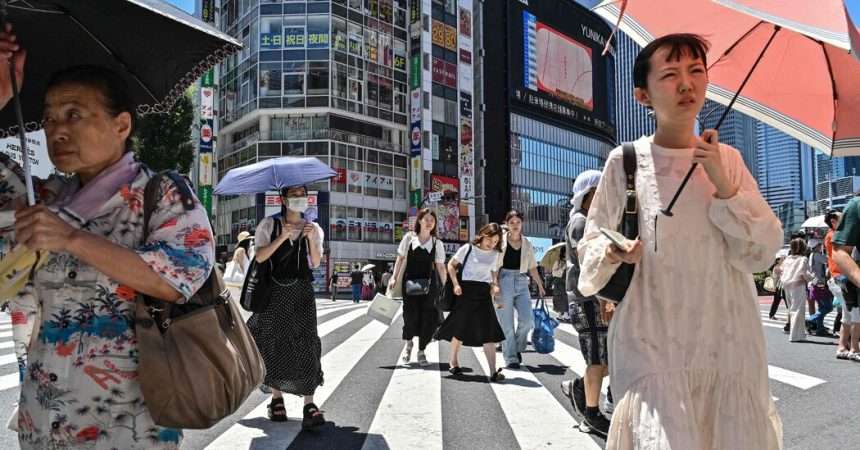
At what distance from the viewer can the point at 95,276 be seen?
5.73 ft

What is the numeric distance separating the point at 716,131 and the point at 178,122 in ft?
76.5

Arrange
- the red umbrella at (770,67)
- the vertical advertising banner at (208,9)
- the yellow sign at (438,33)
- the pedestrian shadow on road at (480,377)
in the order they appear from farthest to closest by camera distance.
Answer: the yellow sign at (438,33) < the vertical advertising banner at (208,9) < the pedestrian shadow on road at (480,377) < the red umbrella at (770,67)

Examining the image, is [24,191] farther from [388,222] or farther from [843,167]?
[843,167]

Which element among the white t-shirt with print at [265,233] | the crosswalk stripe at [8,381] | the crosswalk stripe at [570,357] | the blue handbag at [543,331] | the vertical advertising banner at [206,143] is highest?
the vertical advertising banner at [206,143]

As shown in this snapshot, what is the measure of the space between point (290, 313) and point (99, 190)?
3.28 metres

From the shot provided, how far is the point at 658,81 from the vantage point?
7.33 feet

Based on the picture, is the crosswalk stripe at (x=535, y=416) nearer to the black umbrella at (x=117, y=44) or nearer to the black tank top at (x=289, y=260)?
the black tank top at (x=289, y=260)

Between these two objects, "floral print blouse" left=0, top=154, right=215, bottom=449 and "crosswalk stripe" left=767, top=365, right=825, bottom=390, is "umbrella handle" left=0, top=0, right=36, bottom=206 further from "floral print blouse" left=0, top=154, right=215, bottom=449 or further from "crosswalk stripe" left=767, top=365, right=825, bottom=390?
"crosswalk stripe" left=767, top=365, right=825, bottom=390

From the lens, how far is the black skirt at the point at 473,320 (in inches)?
285

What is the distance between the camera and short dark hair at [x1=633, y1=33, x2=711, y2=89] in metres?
2.21

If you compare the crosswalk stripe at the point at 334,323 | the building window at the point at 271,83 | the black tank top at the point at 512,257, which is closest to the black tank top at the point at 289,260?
the black tank top at the point at 512,257

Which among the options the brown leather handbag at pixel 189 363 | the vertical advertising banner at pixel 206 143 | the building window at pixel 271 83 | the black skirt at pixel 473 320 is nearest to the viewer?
the brown leather handbag at pixel 189 363

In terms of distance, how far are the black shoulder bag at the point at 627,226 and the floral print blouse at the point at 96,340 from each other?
4.03ft

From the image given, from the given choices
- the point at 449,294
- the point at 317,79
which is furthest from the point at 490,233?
the point at 317,79
